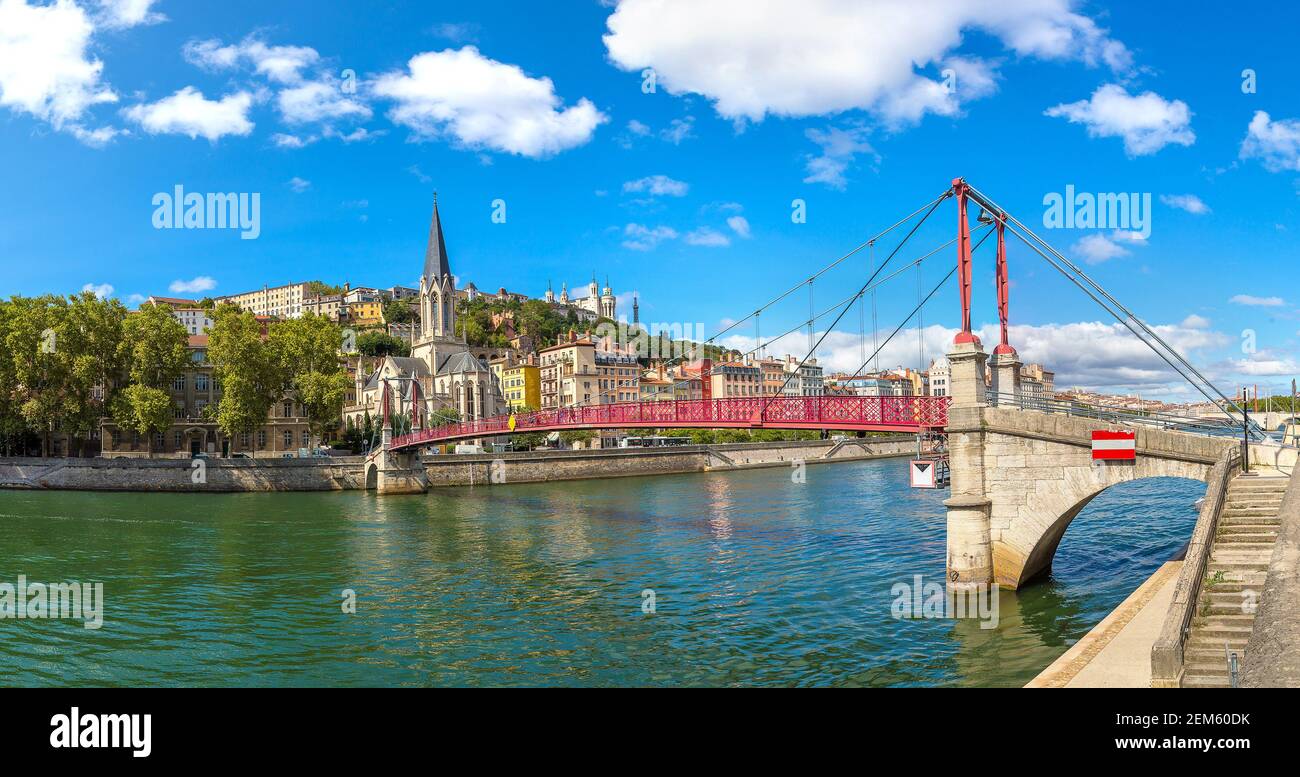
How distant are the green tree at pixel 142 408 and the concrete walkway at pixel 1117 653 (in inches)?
2028

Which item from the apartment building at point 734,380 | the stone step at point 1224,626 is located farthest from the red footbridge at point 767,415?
the apartment building at point 734,380

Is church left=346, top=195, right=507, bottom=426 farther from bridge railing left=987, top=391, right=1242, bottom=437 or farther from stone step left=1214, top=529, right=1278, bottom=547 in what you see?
stone step left=1214, top=529, right=1278, bottom=547

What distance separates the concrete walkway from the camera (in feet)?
25.5

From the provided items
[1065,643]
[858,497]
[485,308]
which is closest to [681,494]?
[858,497]

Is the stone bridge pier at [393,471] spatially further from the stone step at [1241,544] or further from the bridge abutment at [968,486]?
the stone step at [1241,544]

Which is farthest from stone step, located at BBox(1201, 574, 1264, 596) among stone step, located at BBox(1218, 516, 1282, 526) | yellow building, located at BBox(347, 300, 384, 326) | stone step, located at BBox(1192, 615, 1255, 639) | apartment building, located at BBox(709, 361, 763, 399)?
yellow building, located at BBox(347, 300, 384, 326)

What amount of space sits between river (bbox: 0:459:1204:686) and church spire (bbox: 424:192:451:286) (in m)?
58.2

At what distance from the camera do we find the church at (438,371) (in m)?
87.1

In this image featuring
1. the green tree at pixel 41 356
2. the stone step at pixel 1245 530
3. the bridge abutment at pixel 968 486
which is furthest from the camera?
the green tree at pixel 41 356

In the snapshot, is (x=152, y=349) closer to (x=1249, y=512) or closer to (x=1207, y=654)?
(x=1249, y=512)

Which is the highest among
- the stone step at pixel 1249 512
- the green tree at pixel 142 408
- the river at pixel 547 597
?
the green tree at pixel 142 408
